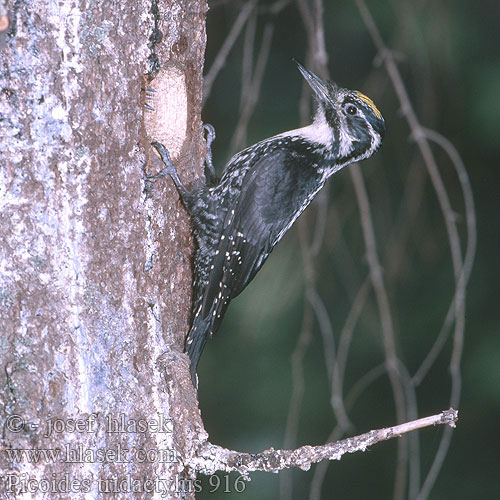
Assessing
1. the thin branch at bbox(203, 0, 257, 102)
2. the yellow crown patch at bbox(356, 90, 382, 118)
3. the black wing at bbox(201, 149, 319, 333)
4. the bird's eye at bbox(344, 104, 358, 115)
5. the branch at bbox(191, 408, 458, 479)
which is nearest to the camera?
the branch at bbox(191, 408, 458, 479)

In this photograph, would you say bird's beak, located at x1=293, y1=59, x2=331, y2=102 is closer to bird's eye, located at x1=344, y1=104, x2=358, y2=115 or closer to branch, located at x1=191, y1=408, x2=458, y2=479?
bird's eye, located at x1=344, y1=104, x2=358, y2=115

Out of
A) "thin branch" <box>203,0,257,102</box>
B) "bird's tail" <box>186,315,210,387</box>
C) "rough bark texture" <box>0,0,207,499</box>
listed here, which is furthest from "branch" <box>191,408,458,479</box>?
"thin branch" <box>203,0,257,102</box>

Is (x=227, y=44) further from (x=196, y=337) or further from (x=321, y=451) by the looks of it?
(x=321, y=451)

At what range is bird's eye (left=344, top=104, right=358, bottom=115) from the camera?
8.90ft

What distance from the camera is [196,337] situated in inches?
85.1

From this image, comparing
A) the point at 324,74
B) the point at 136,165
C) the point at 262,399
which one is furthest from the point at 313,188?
the point at 262,399

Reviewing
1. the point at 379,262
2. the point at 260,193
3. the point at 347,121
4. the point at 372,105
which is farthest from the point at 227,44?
the point at 379,262

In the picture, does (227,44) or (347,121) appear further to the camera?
(347,121)

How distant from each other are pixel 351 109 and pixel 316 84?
169 mm

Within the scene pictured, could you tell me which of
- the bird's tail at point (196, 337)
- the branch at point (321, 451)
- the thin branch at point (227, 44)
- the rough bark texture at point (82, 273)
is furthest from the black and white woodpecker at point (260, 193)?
the branch at point (321, 451)

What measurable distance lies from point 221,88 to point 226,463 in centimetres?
219

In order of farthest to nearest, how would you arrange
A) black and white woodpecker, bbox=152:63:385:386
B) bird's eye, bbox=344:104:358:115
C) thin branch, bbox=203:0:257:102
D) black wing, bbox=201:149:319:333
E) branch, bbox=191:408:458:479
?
bird's eye, bbox=344:104:358:115 < black wing, bbox=201:149:319:333 < black and white woodpecker, bbox=152:63:385:386 < thin branch, bbox=203:0:257:102 < branch, bbox=191:408:458:479

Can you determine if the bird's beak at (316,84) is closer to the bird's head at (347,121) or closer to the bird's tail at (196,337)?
the bird's head at (347,121)

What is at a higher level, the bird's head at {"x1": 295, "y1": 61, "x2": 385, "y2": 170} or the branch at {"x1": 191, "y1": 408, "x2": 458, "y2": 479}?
the bird's head at {"x1": 295, "y1": 61, "x2": 385, "y2": 170}
